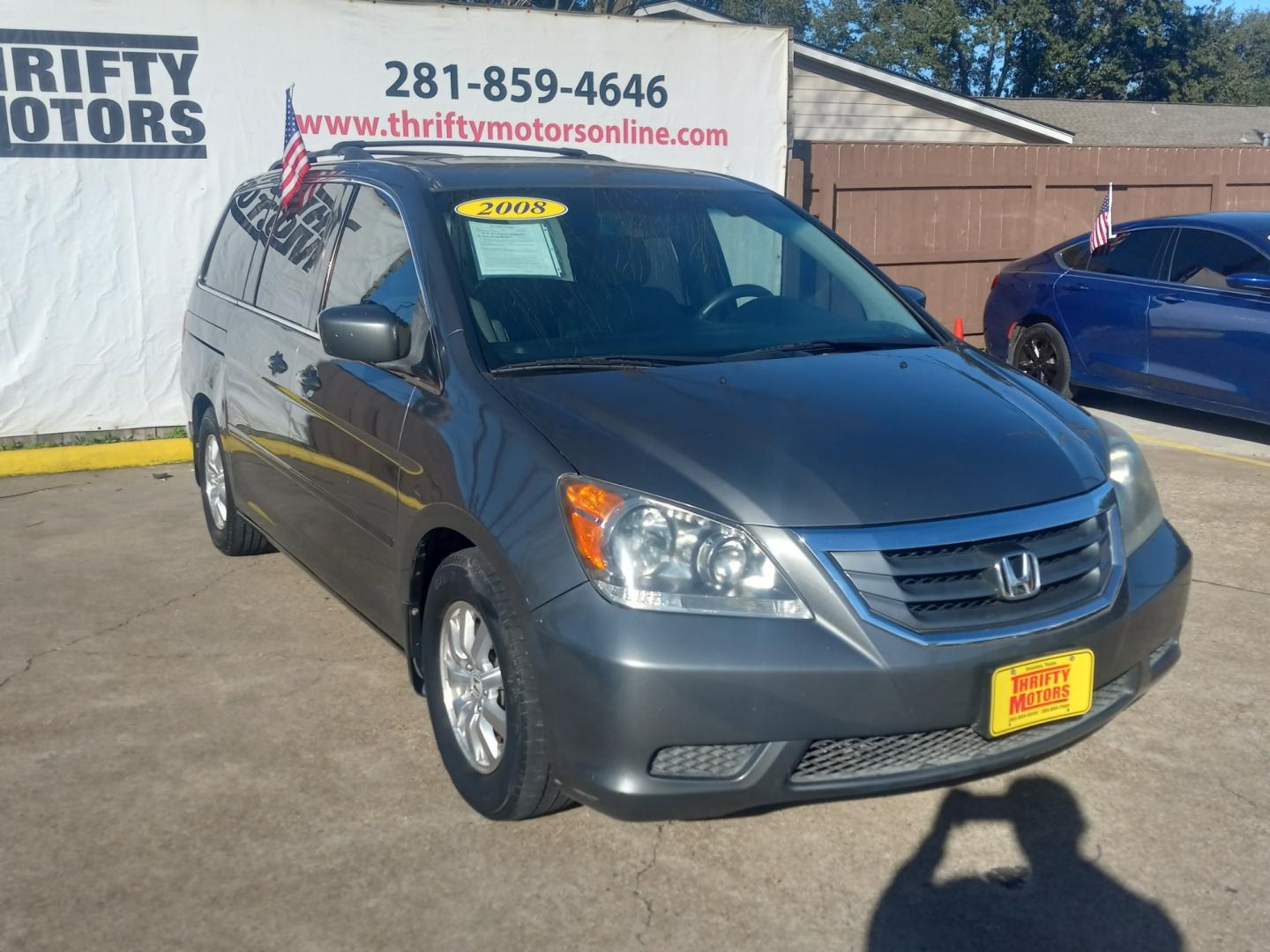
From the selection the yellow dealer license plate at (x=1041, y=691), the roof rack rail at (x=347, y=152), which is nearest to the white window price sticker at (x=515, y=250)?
the roof rack rail at (x=347, y=152)

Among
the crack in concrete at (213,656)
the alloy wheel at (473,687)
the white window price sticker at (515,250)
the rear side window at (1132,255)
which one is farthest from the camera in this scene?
the rear side window at (1132,255)

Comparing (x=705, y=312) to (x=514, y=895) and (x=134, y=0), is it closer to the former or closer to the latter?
(x=514, y=895)

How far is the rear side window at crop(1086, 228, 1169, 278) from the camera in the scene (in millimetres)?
9133

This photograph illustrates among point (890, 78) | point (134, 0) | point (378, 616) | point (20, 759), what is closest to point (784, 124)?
point (134, 0)

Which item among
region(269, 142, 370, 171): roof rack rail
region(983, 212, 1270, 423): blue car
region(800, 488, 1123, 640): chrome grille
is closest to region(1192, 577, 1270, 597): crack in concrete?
region(800, 488, 1123, 640): chrome grille

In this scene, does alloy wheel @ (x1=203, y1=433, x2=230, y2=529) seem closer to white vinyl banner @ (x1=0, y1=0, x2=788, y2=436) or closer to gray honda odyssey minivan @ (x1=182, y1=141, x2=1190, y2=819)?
gray honda odyssey minivan @ (x1=182, y1=141, x2=1190, y2=819)

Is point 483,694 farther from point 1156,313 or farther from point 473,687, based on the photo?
point 1156,313

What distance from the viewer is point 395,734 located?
4184 mm

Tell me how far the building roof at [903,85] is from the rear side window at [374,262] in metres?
13.6

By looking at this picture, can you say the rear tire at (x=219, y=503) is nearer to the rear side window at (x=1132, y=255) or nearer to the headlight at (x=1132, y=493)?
the headlight at (x=1132, y=493)

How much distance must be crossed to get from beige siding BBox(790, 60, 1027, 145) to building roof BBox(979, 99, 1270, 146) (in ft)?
19.3

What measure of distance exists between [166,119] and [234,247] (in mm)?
3077

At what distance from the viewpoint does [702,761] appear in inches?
119

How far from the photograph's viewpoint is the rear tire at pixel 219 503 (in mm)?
5949
